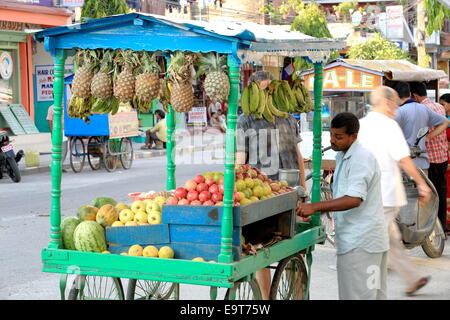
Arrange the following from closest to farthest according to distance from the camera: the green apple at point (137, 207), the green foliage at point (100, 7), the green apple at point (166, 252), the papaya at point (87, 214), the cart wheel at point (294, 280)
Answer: the green apple at point (166, 252)
the green apple at point (137, 207)
the papaya at point (87, 214)
the cart wheel at point (294, 280)
the green foliage at point (100, 7)

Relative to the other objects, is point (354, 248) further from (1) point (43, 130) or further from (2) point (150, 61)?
(1) point (43, 130)

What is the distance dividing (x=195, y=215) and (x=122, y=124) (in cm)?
1311

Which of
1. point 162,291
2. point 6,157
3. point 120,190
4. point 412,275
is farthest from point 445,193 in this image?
point 6,157

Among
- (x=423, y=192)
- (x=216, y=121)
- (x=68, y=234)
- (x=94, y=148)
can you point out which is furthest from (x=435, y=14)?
(x=68, y=234)

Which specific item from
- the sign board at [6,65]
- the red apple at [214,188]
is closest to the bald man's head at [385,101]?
the red apple at [214,188]

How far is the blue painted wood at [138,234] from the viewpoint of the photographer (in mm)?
4961

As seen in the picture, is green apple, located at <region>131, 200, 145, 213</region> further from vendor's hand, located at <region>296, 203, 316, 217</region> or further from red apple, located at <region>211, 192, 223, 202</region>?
vendor's hand, located at <region>296, 203, 316, 217</region>

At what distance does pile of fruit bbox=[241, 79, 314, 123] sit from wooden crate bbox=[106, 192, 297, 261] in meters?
0.95

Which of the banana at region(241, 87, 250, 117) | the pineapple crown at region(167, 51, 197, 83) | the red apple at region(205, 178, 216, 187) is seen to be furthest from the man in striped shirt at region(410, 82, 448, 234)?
the pineapple crown at region(167, 51, 197, 83)

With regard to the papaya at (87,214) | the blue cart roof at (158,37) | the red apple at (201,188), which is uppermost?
the blue cart roof at (158,37)

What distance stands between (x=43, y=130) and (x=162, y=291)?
18492 mm

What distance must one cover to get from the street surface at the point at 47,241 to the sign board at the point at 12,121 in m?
3.14

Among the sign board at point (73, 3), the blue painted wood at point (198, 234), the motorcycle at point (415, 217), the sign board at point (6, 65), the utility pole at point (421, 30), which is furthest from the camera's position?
the utility pole at point (421, 30)

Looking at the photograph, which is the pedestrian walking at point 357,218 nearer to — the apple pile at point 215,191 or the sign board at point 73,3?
the apple pile at point 215,191
